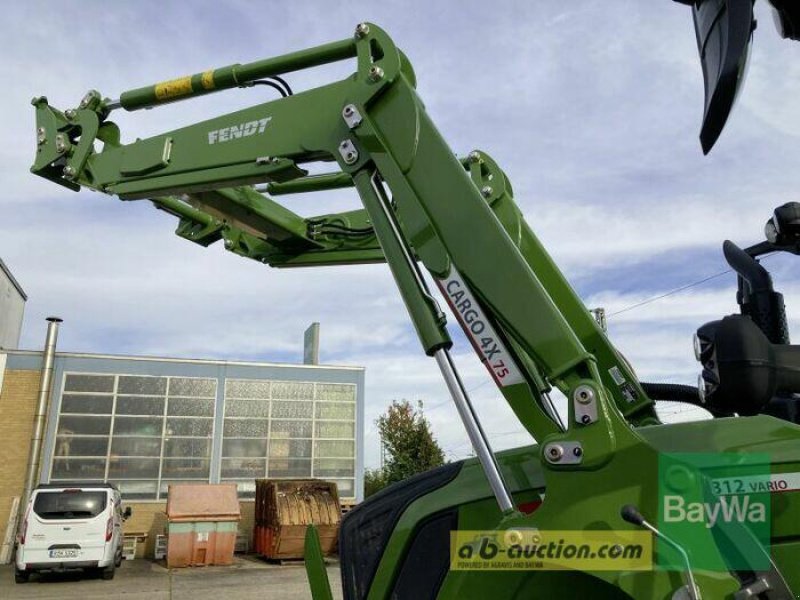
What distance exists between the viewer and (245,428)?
2008 cm

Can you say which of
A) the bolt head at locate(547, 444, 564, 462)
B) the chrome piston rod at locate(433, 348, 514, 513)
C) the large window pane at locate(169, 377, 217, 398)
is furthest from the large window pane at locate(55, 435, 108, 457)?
the bolt head at locate(547, 444, 564, 462)

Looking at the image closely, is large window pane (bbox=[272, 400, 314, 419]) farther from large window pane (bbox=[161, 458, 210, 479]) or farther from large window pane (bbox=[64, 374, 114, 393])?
large window pane (bbox=[64, 374, 114, 393])

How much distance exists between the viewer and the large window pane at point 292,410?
67.5 ft

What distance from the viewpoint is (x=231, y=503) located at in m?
16.8

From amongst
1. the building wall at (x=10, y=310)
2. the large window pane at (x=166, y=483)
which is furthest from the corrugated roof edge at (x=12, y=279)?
the large window pane at (x=166, y=483)

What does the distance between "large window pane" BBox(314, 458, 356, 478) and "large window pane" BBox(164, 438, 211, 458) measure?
3.29m

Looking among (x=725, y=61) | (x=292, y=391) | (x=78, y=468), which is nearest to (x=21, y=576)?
(x=78, y=468)

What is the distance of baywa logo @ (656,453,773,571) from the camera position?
1.97 metres

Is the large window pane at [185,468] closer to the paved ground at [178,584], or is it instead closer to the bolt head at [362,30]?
the paved ground at [178,584]

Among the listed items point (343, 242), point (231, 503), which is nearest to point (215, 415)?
point (231, 503)

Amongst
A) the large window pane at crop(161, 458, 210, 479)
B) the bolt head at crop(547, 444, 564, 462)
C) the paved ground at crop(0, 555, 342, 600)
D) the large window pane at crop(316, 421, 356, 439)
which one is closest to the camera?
the bolt head at crop(547, 444, 564, 462)

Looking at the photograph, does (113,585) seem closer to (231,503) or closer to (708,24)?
(231,503)

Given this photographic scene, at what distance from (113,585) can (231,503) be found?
3.63 metres

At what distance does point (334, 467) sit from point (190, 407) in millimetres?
4679
